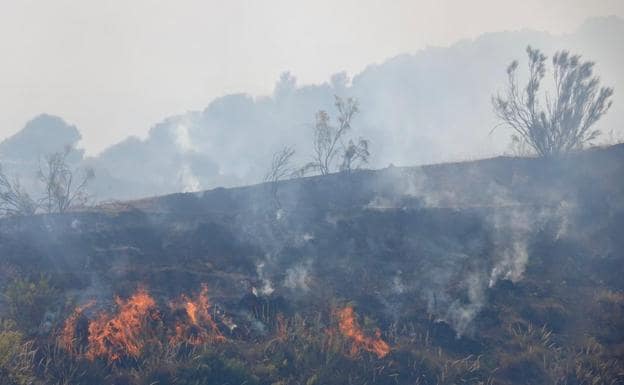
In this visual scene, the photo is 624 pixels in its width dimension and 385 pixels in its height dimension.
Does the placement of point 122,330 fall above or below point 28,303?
below

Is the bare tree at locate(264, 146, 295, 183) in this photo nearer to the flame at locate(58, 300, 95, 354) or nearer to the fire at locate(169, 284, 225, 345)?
the fire at locate(169, 284, 225, 345)

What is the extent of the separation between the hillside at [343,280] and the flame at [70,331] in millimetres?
114

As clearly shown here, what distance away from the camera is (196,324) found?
1723 centimetres

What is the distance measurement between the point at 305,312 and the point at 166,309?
5309 millimetres

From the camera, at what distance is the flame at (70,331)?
15.2 metres

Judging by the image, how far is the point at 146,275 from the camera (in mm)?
20219

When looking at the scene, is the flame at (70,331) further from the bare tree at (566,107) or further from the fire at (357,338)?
the bare tree at (566,107)

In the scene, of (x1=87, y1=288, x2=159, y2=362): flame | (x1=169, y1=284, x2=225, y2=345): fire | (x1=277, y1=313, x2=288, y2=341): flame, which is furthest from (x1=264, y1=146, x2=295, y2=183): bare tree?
(x1=87, y1=288, x2=159, y2=362): flame

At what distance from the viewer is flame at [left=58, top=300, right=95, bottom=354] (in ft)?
49.7

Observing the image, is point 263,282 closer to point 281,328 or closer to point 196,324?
point 281,328

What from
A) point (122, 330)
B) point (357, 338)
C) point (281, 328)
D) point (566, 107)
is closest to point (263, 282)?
point (281, 328)

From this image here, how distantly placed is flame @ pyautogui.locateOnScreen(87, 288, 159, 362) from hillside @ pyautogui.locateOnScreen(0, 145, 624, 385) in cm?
7

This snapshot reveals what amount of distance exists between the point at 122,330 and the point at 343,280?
9.24 meters

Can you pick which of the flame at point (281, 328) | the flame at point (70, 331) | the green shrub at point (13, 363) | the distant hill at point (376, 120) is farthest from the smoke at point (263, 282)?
the distant hill at point (376, 120)
